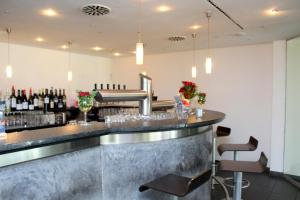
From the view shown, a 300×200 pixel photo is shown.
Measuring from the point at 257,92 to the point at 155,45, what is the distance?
2.33m

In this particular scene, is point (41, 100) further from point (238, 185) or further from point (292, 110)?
point (292, 110)

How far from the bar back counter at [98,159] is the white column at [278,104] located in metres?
2.66

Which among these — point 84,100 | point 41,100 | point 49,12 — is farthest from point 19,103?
point 84,100

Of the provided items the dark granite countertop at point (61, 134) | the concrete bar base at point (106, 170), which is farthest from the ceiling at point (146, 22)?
the concrete bar base at point (106, 170)

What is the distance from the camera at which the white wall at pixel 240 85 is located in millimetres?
5090

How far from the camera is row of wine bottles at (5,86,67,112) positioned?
170 inches

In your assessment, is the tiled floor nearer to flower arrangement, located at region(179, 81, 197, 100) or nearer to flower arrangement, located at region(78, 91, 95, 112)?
flower arrangement, located at region(179, 81, 197, 100)

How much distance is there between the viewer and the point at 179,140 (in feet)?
7.66

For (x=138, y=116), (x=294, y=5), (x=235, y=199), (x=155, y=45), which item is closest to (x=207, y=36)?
(x=155, y=45)

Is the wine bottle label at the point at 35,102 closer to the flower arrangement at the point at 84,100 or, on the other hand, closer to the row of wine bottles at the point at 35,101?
the row of wine bottles at the point at 35,101

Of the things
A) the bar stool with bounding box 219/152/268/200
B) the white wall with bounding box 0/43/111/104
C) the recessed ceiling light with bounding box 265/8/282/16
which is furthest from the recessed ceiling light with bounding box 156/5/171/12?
the white wall with bounding box 0/43/111/104

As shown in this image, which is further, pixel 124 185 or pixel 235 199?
pixel 235 199

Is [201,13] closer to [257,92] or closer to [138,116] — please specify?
[138,116]

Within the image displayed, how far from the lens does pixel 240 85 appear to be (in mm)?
5367
